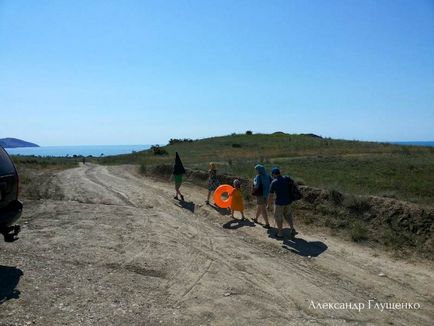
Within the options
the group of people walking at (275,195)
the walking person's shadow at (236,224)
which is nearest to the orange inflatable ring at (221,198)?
the group of people walking at (275,195)

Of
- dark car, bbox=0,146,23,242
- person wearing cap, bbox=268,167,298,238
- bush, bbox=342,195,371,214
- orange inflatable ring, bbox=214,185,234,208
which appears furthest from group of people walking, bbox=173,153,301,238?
dark car, bbox=0,146,23,242

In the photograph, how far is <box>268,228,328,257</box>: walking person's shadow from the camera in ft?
33.1

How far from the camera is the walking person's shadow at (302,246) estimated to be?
397 inches

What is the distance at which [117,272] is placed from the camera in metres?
7.99

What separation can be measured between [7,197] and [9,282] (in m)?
1.48

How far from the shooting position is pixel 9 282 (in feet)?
23.4

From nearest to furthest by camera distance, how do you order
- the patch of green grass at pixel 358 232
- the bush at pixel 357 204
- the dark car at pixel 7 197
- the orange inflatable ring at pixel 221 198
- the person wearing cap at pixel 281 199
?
the dark car at pixel 7 197 → the patch of green grass at pixel 358 232 → the person wearing cap at pixel 281 199 → the bush at pixel 357 204 → the orange inflatable ring at pixel 221 198

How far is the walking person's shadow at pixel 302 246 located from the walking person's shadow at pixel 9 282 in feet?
19.8

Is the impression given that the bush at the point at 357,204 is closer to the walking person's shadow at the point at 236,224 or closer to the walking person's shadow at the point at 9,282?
the walking person's shadow at the point at 236,224

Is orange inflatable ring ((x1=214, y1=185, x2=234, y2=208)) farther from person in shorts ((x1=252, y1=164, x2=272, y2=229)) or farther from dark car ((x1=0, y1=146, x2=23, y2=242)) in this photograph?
dark car ((x1=0, y1=146, x2=23, y2=242))

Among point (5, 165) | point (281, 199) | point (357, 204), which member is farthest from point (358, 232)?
point (5, 165)

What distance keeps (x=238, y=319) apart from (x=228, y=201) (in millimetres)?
8359

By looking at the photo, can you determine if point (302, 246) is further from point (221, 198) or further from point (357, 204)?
point (221, 198)

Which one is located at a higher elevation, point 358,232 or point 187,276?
point 358,232
